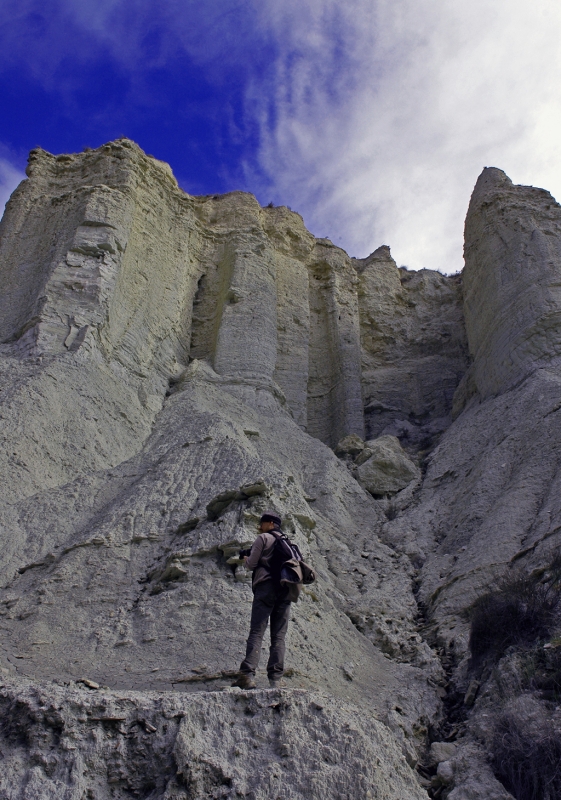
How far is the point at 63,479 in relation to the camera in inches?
417

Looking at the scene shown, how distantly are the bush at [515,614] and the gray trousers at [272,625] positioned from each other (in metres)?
2.57

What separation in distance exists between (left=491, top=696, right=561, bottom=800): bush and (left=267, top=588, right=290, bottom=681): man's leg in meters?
1.75

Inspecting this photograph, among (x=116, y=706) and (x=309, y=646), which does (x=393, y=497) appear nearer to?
(x=309, y=646)

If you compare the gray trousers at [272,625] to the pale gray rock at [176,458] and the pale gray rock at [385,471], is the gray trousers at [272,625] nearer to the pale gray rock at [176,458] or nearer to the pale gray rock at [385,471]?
the pale gray rock at [176,458]

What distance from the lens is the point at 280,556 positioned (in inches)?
209

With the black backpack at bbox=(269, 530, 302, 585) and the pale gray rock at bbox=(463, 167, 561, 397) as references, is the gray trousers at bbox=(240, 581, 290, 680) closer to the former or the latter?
the black backpack at bbox=(269, 530, 302, 585)

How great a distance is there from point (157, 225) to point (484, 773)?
1603 centimetres

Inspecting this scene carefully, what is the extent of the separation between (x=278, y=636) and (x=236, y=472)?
524 centimetres

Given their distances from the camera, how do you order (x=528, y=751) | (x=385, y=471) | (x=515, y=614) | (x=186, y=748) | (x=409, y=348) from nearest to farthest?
1. (x=186, y=748)
2. (x=528, y=751)
3. (x=515, y=614)
4. (x=385, y=471)
5. (x=409, y=348)

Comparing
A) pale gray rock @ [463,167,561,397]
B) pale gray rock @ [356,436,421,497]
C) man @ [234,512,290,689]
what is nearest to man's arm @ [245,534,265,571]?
man @ [234,512,290,689]

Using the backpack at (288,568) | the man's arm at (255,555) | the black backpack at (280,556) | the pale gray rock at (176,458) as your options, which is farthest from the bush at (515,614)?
the man's arm at (255,555)

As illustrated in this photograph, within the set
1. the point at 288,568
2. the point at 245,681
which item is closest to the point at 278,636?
the point at 245,681

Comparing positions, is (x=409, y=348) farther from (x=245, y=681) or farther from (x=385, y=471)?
(x=245, y=681)

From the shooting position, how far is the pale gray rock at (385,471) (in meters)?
14.2
